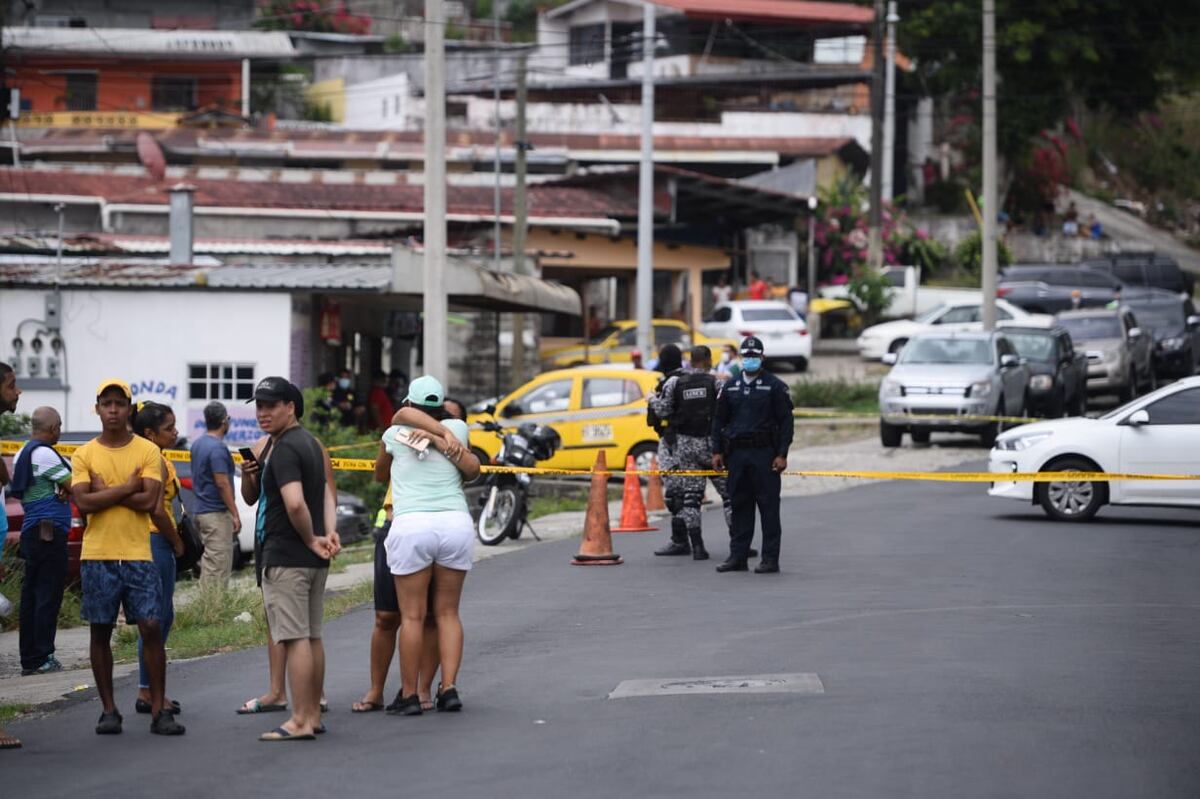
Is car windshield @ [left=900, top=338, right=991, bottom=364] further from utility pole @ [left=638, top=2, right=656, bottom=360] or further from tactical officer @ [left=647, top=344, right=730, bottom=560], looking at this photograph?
tactical officer @ [left=647, top=344, right=730, bottom=560]

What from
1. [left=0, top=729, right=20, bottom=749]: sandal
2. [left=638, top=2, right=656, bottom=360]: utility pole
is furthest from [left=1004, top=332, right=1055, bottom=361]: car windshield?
[left=0, top=729, right=20, bottom=749]: sandal

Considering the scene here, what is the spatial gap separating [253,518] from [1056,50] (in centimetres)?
4313

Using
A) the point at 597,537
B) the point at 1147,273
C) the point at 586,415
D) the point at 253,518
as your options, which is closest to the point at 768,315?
the point at 1147,273

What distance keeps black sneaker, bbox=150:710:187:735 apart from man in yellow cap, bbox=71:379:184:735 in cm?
12

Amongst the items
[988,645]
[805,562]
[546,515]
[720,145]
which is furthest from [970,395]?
[720,145]

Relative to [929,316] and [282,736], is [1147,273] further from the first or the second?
[282,736]

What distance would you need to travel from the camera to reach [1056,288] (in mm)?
49031

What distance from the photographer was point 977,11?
57.3 meters

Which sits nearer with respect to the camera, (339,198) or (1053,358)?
(1053,358)

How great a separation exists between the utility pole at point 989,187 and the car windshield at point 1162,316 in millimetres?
5929

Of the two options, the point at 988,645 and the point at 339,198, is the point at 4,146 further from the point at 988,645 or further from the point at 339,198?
the point at 988,645

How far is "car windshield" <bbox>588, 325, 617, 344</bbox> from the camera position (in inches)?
1630

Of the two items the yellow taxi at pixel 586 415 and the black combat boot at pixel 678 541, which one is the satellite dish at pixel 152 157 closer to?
the yellow taxi at pixel 586 415

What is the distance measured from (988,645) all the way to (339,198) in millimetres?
33235
